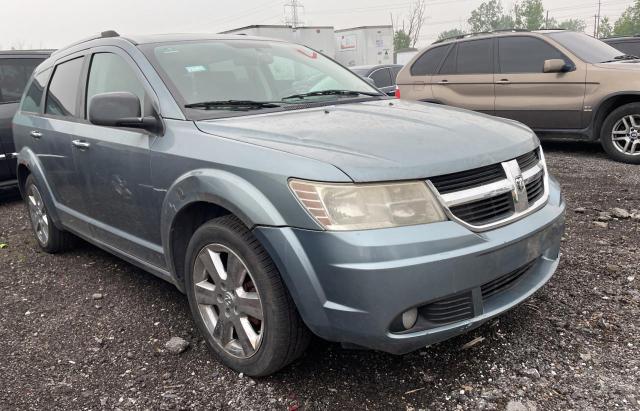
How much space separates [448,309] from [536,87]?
19.4 feet

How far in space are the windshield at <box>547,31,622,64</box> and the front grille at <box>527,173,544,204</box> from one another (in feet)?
16.6

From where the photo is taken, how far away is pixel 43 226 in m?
4.60

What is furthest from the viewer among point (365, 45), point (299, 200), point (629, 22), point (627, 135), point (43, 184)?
point (629, 22)

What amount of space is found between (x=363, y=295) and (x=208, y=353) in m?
1.18

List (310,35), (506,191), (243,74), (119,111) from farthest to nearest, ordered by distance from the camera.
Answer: (310,35) → (243,74) → (119,111) → (506,191)

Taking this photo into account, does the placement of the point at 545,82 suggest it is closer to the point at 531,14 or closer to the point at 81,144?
the point at 81,144

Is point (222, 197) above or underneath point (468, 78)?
underneath

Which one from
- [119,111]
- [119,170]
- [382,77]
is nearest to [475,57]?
[382,77]

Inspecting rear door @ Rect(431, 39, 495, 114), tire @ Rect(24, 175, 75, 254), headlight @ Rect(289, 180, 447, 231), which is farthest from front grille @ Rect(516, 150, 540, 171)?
rear door @ Rect(431, 39, 495, 114)

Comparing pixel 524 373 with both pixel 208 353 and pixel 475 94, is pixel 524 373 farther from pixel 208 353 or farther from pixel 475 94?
pixel 475 94

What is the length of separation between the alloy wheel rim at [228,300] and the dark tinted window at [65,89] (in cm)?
187

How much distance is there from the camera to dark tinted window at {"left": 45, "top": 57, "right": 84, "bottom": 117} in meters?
3.77

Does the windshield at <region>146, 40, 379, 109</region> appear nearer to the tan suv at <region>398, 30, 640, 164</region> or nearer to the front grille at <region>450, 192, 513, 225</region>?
the front grille at <region>450, 192, 513, 225</region>

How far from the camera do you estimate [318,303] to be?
2.11 meters
